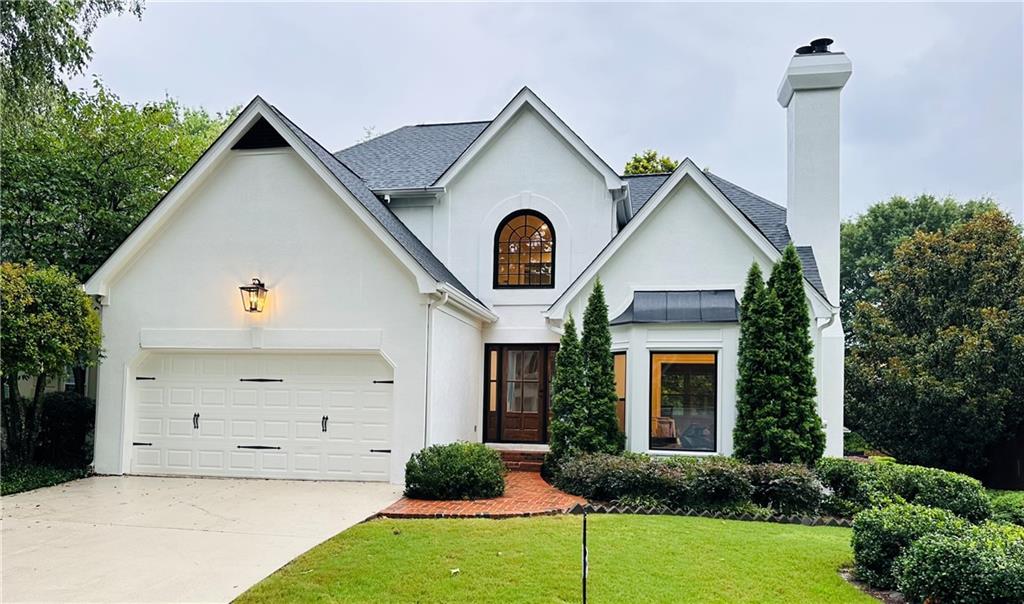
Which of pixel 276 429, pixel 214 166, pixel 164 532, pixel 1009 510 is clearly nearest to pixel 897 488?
pixel 1009 510

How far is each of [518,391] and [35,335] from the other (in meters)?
8.85

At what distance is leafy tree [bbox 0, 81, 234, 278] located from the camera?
1461 cm

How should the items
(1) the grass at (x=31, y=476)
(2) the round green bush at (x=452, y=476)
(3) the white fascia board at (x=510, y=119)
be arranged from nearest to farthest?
(2) the round green bush at (x=452, y=476), (1) the grass at (x=31, y=476), (3) the white fascia board at (x=510, y=119)

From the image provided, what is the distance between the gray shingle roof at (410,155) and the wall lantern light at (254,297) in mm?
4230

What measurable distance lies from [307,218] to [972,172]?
33.4 metres

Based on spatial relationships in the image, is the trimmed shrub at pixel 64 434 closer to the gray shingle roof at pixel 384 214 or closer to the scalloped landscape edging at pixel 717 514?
the gray shingle roof at pixel 384 214

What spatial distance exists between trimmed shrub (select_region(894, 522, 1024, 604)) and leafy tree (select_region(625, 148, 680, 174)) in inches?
960

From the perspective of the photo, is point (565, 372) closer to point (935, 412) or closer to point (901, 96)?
point (935, 412)

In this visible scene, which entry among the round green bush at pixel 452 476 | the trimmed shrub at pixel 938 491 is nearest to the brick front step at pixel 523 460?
the round green bush at pixel 452 476

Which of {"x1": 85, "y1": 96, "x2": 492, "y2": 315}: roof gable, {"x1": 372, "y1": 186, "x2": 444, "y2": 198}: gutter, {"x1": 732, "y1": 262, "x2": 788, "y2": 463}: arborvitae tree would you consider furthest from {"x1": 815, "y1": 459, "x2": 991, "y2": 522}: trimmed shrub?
{"x1": 372, "y1": 186, "x2": 444, "y2": 198}: gutter

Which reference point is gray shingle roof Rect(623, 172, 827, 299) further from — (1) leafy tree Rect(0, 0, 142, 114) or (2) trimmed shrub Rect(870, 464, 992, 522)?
(1) leafy tree Rect(0, 0, 142, 114)

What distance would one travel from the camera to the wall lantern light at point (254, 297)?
12180 millimetres

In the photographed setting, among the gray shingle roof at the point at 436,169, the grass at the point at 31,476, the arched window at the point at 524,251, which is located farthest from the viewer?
the gray shingle roof at the point at 436,169

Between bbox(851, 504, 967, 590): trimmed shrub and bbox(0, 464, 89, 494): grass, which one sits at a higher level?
bbox(851, 504, 967, 590): trimmed shrub
